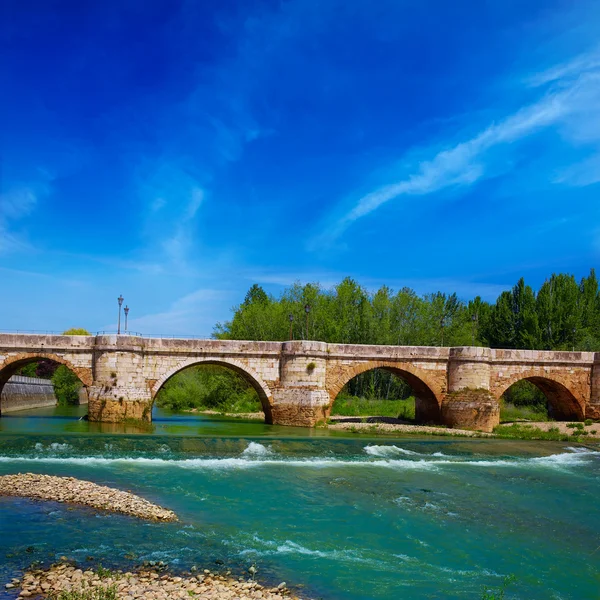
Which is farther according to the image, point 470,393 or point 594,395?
point 594,395

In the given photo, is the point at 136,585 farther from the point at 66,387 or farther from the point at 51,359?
the point at 66,387

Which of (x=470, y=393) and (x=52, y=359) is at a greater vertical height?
(x=52, y=359)

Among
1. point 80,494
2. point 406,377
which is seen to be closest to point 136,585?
point 80,494

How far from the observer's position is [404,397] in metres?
42.0

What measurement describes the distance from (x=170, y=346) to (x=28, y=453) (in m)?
9.63

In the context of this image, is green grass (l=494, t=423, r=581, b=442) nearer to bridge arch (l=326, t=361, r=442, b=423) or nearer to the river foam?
bridge arch (l=326, t=361, r=442, b=423)

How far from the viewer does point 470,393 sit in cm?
2805

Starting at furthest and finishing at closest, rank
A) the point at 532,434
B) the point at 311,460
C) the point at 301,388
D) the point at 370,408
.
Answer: the point at 370,408
the point at 301,388
the point at 532,434
the point at 311,460

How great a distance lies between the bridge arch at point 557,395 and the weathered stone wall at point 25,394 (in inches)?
1086

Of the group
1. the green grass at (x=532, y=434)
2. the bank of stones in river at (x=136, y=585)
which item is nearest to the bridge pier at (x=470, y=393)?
the green grass at (x=532, y=434)

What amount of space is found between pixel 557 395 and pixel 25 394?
32.1 m

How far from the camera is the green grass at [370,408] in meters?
35.0

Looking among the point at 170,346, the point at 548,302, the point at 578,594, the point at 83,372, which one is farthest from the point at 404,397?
the point at 578,594

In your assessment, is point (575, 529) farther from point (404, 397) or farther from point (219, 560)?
point (404, 397)
